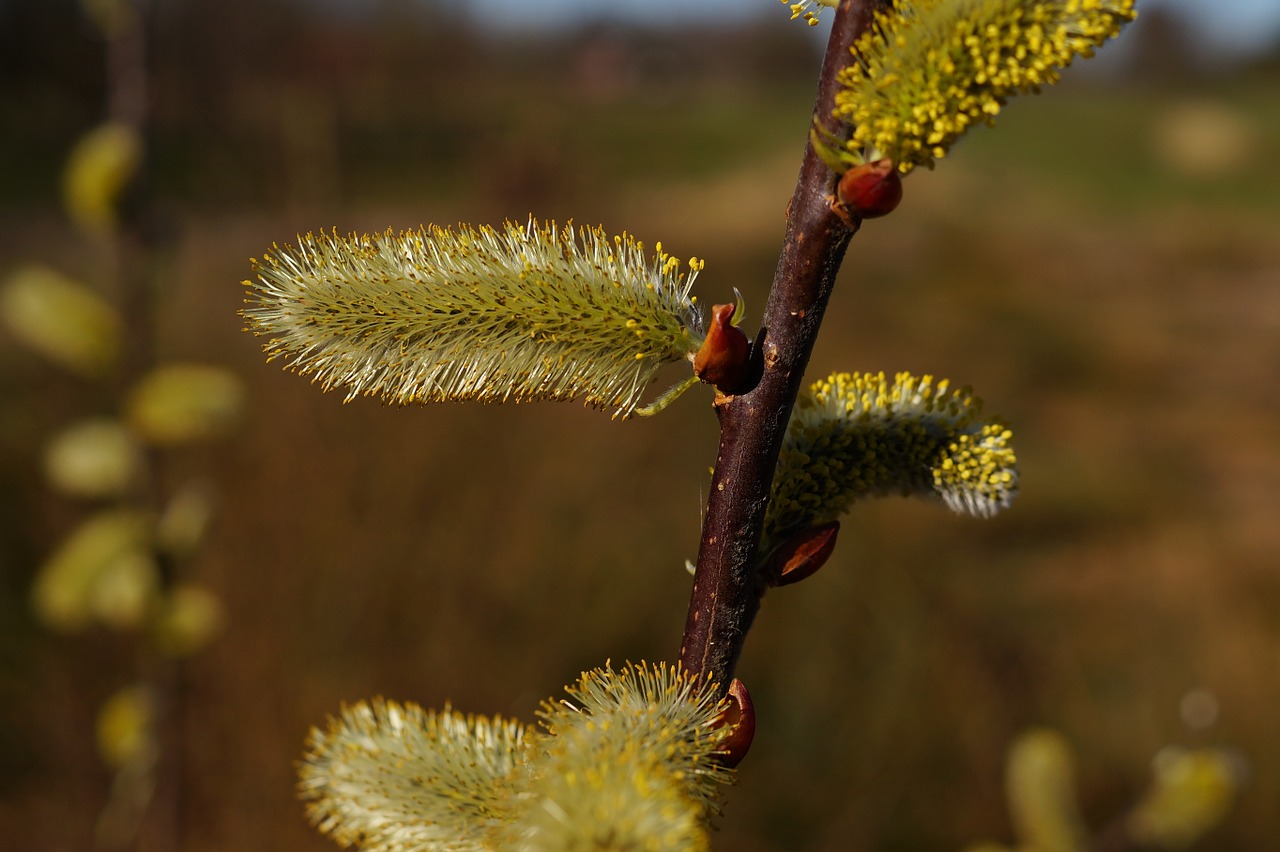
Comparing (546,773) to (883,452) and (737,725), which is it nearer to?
(737,725)

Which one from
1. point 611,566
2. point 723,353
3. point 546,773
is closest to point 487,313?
point 723,353

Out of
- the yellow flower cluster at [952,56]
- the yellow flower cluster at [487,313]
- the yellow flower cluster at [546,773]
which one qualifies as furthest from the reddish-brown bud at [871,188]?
the yellow flower cluster at [546,773]

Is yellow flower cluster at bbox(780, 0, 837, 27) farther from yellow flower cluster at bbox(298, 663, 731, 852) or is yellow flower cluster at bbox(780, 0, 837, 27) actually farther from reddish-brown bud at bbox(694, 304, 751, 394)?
yellow flower cluster at bbox(298, 663, 731, 852)

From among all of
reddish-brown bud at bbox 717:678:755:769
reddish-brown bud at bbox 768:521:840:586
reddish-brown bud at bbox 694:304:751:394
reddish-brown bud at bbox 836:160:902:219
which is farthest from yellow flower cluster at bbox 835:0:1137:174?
reddish-brown bud at bbox 717:678:755:769

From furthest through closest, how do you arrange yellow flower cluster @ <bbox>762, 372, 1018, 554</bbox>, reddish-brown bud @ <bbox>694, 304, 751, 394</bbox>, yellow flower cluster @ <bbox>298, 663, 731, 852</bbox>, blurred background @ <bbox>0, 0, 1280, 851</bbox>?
1. blurred background @ <bbox>0, 0, 1280, 851</bbox>
2. yellow flower cluster @ <bbox>762, 372, 1018, 554</bbox>
3. reddish-brown bud @ <bbox>694, 304, 751, 394</bbox>
4. yellow flower cluster @ <bbox>298, 663, 731, 852</bbox>

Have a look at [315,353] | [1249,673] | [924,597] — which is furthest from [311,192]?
[1249,673]

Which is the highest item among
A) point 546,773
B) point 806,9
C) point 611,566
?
point 611,566
